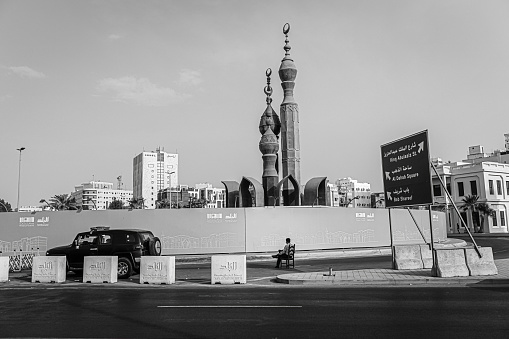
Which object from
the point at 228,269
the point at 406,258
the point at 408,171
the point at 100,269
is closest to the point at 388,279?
the point at 406,258

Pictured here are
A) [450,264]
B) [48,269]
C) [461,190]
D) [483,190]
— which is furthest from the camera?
[461,190]

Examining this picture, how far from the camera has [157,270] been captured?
50.9 ft

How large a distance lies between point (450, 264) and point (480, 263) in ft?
3.70

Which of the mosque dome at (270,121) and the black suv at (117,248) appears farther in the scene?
the mosque dome at (270,121)

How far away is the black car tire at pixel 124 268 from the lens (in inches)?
671

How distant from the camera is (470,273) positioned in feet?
49.6

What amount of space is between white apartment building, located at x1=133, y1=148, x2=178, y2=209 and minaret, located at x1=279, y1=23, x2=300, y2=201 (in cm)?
14961

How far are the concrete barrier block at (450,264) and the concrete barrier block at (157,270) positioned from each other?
9.33 meters

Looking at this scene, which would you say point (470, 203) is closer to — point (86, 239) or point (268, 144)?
point (268, 144)

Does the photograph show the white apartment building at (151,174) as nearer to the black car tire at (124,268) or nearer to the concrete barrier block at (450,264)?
the black car tire at (124,268)

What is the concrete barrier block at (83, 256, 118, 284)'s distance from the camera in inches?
622

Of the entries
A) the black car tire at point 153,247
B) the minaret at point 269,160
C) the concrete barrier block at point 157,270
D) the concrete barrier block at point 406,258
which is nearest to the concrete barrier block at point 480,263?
the concrete barrier block at point 406,258

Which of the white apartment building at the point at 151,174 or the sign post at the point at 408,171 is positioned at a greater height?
the white apartment building at the point at 151,174

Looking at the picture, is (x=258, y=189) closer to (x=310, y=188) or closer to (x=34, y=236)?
(x=310, y=188)
